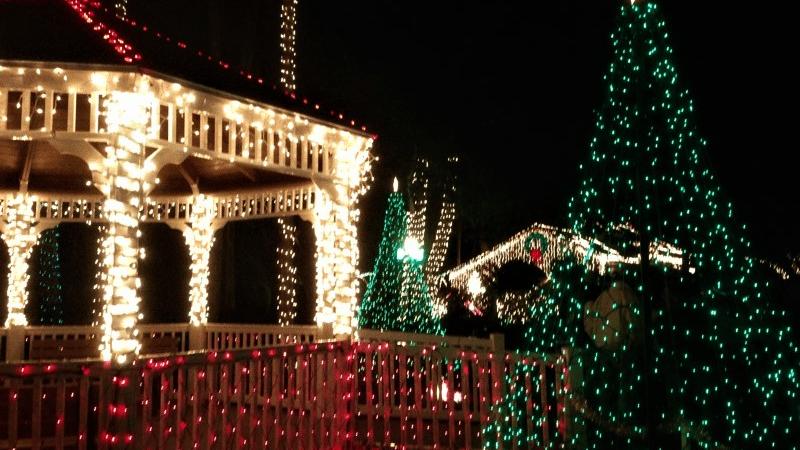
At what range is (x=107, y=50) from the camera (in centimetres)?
707

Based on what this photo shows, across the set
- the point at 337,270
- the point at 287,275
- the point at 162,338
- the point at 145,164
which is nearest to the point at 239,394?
the point at 145,164

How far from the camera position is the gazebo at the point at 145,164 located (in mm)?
6852

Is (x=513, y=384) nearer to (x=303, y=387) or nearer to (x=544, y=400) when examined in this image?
(x=544, y=400)

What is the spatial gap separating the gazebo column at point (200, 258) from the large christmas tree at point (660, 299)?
6662 mm

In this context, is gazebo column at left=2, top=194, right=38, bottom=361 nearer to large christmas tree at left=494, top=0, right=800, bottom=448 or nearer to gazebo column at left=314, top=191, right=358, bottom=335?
gazebo column at left=314, top=191, right=358, bottom=335

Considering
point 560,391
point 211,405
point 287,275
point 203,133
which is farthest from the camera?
point 287,275

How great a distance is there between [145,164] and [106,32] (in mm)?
1603

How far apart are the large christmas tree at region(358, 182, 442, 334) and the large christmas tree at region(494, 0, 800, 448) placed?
8.31 m

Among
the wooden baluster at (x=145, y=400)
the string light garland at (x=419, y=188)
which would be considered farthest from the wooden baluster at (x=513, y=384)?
the string light garland at (x=419, y=188)

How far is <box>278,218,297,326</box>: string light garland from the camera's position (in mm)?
21109

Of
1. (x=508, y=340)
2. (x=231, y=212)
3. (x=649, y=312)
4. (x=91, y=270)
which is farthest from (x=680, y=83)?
(x=91, y=270)

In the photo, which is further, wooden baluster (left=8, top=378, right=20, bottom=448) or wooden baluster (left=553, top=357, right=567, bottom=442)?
wooden baluster (left=553, top=357, right=567, bottom=442)

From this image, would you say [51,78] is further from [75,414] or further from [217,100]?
[75,414]

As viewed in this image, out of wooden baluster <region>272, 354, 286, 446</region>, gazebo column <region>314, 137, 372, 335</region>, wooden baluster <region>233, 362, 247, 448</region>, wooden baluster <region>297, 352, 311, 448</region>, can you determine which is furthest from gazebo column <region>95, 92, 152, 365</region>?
gazebo column <region>314, 137, 372, 335</region>
